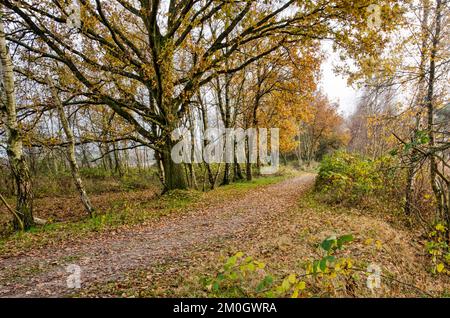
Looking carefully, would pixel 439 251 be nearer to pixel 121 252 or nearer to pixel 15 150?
pixel 121 252

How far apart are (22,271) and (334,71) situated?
11.1 m

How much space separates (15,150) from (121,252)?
16.1 ft

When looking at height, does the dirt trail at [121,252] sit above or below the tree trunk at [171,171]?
below

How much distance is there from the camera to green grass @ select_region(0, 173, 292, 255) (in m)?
6.57

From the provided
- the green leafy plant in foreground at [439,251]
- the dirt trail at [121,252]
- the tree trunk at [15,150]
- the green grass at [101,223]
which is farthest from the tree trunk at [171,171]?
the green leafy plant in foreground at [439,251]

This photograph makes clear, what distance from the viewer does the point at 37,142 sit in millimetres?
8578

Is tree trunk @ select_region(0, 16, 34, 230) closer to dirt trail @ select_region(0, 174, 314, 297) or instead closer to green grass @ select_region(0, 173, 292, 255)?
green grass @ select_region(0, 173, 292, 255)

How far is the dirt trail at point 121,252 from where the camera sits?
14.1 ft

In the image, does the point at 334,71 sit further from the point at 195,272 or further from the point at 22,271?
the point at 22,271

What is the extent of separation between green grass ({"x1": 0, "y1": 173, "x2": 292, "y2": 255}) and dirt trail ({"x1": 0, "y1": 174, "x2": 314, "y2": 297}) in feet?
2.24

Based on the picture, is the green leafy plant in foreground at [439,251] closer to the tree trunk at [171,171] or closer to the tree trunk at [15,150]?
the tree trunk at [171,171]

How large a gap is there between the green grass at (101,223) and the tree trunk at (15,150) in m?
0.57

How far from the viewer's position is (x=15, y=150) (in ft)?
24.7
